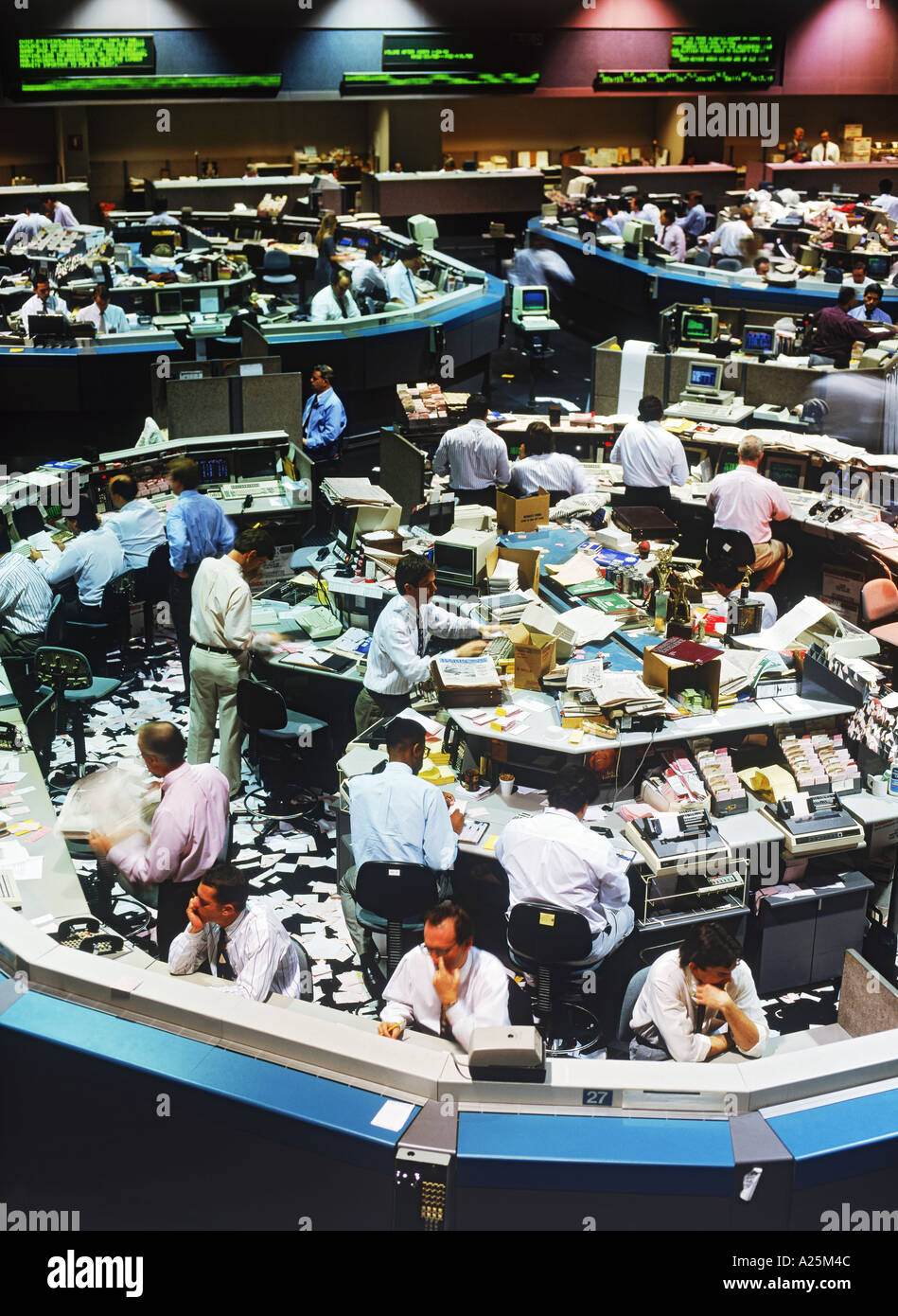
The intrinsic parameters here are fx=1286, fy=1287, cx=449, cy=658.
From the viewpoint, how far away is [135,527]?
302 inches

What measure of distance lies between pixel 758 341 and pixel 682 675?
526 centimetres

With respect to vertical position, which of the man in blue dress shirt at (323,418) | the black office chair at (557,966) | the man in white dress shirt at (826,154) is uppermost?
the man in white dress shirt at (826,154)

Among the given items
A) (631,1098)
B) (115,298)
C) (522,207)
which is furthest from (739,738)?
(522,207)

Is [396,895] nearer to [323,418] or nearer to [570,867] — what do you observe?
[570,867]

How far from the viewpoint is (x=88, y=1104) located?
3385 millimetres

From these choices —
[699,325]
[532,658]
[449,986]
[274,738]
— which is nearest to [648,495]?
[699,325]

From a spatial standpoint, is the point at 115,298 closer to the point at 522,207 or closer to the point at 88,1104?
the point at 88,1104

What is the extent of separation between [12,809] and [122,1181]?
76.9 inches

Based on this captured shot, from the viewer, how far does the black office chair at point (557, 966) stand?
4.35 meters

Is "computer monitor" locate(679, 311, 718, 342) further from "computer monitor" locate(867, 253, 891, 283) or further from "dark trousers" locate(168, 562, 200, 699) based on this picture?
"dark trousers" locate(168, 562, 200, 699)

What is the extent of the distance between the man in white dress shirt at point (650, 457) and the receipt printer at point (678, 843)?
3.56m

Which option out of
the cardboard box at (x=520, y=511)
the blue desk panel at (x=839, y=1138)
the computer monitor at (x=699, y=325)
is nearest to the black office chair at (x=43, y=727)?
the cardboard box at (x=520, y=511)

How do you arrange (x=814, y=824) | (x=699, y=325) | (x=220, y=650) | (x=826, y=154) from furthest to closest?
(x=826, y=154) < (x=699, y=325) < (x=220, y=650) < (x=814, y=824)

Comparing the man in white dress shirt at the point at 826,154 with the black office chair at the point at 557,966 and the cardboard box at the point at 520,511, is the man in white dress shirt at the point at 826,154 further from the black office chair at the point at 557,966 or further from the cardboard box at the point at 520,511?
the black office chair at the point at 557,966
